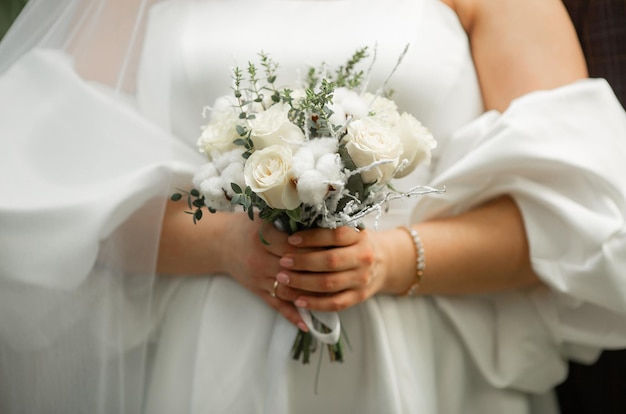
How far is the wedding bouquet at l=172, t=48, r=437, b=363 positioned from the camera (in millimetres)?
677

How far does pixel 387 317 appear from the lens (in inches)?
35.7

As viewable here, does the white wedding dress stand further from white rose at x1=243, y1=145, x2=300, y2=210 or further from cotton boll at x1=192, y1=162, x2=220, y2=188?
white rose at x1=243, y1=145, x2=300, y2=210

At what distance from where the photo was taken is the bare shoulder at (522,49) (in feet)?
3.20

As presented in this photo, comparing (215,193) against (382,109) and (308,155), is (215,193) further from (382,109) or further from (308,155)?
(382,109)

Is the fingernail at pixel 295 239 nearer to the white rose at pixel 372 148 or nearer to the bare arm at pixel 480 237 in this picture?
the bare arm at pixel 480 237

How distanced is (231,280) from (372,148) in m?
Answer: 0.36

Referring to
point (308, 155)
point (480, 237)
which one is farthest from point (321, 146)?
point (480, 237)

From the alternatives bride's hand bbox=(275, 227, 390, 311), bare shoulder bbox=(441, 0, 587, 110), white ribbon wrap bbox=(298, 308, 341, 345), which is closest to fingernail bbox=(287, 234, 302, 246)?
bride's hand bbox=(275, 227, 390, 311)

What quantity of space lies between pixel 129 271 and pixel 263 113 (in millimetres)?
302

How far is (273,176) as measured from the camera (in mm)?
665

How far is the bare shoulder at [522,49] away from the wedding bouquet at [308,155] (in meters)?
0.30

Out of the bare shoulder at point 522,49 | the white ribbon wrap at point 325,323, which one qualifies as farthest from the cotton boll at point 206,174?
the bare shoulder at point 522,49

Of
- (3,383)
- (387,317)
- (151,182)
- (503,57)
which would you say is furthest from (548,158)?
(3,383)

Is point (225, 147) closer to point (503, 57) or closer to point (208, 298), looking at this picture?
point (208, 298)
